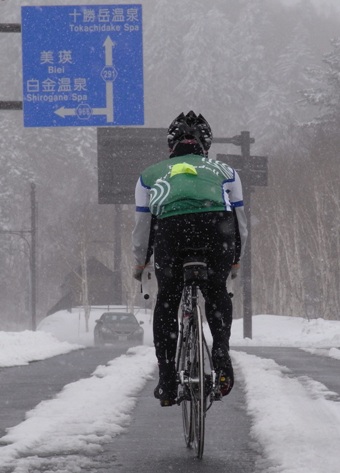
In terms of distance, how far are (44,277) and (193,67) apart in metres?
24.8

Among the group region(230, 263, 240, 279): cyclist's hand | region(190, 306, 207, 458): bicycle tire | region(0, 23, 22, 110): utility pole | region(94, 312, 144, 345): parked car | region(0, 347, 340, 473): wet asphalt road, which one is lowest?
region(94, 312, 144, 345): parked car

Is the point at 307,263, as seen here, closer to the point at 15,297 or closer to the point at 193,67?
the point at 15,297

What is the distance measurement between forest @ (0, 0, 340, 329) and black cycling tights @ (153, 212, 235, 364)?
4765 centimetres

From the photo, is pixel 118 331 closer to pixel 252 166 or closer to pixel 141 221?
pixel 252 166

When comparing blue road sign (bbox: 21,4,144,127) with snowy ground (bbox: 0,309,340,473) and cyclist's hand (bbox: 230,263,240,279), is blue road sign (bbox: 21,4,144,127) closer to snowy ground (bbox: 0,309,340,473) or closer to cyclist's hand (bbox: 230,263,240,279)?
snowy ground (bbox: 0,309,340,473)

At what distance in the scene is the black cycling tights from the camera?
5.50 meters

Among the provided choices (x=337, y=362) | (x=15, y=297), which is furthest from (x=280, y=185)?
(x=337, y=362)

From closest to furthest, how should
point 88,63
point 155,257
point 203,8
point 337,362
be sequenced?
point 155,257, point 337,362, point 88,63, point 203,8

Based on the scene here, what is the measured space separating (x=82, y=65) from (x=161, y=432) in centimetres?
1185

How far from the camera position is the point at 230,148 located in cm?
9519

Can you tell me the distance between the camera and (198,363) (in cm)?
526

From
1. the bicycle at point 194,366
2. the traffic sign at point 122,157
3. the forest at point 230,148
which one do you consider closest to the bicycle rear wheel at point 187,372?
the bicycle at point 194,366

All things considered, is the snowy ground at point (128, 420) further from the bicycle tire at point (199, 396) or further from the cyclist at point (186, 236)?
the cyclist at point (186, 236)

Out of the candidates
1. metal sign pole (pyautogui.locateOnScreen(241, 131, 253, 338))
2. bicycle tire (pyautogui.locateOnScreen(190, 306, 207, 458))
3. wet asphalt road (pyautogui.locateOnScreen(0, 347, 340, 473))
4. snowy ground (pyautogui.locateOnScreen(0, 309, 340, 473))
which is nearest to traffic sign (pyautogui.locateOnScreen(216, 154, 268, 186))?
metal sign pole (pyautogui.locateOnScreen(241, 131, 253, 338))
